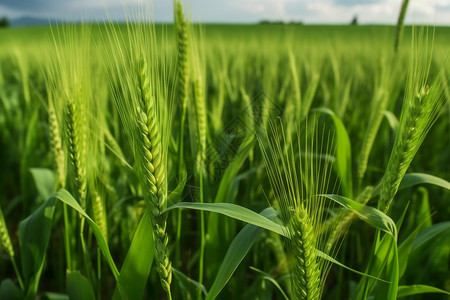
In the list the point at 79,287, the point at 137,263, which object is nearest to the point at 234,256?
the point at 137,263

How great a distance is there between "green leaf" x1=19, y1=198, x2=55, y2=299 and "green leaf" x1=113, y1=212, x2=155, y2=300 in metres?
0.32

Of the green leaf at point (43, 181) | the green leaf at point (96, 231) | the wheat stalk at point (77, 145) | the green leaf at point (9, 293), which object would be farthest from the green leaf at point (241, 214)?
the green leaf at point (43, 181)

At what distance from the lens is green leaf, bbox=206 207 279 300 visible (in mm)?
803

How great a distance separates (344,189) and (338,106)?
90 cm

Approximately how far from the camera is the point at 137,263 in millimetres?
904

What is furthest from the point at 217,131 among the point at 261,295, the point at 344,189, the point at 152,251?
the point at 152,251

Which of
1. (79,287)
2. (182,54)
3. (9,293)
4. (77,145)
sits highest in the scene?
(182,54)

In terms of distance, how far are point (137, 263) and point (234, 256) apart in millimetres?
229

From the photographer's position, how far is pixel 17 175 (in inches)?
111

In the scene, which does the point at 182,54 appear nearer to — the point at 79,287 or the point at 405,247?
the point at 79,287

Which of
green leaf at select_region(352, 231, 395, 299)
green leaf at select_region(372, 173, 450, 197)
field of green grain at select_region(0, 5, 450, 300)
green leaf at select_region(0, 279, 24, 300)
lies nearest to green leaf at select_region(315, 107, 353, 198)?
field of green grain at select_region(0, 5, 450, 300)

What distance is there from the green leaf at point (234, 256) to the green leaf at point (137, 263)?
17 centimetres

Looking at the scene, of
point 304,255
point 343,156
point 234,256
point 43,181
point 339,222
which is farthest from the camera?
point 43,181

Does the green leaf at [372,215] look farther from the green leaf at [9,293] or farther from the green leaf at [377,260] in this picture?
the green leaf at [9,293]
